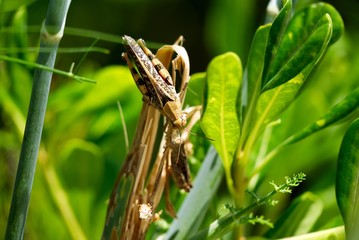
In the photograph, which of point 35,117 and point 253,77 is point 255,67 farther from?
point 35,117

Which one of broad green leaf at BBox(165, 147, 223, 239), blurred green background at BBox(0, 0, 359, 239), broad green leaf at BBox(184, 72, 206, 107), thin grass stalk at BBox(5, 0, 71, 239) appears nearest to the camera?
thin grass stalk at BBox(5, 0, 71, 239)

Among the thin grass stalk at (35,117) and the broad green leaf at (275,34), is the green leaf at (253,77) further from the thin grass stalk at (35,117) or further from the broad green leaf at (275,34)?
the thin grass stalk at (35,117)

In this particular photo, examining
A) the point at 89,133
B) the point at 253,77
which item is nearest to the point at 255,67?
the point at 253,77

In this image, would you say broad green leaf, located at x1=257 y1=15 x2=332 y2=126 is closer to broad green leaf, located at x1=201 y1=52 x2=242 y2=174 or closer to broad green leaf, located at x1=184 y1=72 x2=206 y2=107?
broad green leaf, located at x1=201 y1=52 x2=242 y2=174

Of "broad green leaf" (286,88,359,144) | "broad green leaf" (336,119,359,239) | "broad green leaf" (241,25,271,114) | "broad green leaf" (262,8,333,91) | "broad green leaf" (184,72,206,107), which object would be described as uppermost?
"broad green leaf" (184,72,206,107)

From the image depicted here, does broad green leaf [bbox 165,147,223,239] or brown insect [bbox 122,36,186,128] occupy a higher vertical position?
brown insect [bbox 122,36,186,128]

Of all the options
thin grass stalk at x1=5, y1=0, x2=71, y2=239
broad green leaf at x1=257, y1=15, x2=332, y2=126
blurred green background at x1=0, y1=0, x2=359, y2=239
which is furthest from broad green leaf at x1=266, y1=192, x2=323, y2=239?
thin grass stalk at x1=5, y1=0, x2=71, y2=239
